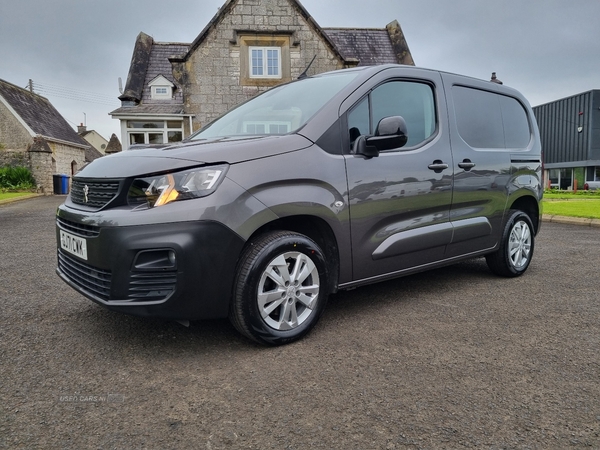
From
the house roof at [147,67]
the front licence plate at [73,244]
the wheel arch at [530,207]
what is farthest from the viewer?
the house roof at [147,67]

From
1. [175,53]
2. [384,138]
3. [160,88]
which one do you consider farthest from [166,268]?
[175,53]

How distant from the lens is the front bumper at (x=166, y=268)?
2.38 m

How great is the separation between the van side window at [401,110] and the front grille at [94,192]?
1564 mm

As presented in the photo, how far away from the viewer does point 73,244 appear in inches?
109

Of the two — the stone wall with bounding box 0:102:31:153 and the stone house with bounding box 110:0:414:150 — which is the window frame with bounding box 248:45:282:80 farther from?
the stone wall with bounding box 0:102:31:153

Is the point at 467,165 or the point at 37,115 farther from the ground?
the point at 37,115

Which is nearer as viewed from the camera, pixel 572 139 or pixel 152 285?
pixel 152 285

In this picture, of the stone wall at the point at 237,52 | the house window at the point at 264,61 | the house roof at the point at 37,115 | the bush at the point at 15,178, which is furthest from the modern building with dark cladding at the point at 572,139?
the house roof at the point at 37,115

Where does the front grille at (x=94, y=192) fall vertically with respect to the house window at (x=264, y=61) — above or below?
below

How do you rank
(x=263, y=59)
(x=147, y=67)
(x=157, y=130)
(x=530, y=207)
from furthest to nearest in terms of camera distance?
(x=147, y=67)
(x=157, y=130)
(x=263, y=59)
(x=530, y=207)

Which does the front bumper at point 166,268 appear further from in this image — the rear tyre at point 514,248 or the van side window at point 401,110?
the rear tyre at point 514,248

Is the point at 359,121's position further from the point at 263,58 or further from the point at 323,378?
the point at 263,58

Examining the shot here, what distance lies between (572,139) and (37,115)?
38767mm

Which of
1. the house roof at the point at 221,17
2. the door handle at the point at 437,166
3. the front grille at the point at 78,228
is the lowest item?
the front grille at the point at 78,228
